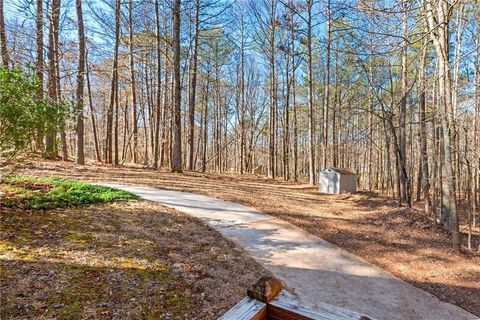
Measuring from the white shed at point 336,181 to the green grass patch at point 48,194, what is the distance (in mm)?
7699

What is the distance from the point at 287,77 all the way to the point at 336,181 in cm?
807

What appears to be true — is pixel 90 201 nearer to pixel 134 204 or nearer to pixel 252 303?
pixel 134 204

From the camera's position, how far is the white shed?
1067 centimetres

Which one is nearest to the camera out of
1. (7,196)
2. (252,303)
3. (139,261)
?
(252,303)

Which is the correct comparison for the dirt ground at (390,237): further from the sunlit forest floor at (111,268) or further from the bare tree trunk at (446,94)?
the sunlit forest floor at (111,268)

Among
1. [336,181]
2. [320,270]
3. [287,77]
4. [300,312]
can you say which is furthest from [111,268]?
[287,77]

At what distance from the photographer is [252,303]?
1.17m

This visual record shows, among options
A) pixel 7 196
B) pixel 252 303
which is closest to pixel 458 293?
pixel 252 303

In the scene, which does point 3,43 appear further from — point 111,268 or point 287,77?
point 287,77

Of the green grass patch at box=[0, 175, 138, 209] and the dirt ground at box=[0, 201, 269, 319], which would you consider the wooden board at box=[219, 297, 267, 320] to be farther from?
the green grass patch at box=[0, 175, 138, 209]

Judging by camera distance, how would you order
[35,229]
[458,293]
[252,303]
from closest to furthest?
1. [252,303]
2. [35,229]
3. [458,293]

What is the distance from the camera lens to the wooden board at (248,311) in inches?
42.5

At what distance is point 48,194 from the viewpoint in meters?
4.64

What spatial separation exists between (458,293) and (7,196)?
6.61 metres
